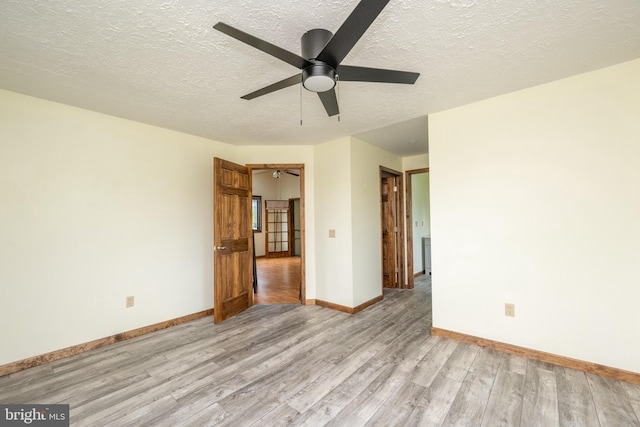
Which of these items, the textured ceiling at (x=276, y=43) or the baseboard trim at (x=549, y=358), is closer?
the textured ceiling at (x=276, y=43)

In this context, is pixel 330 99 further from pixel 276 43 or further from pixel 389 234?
pixel 389 234

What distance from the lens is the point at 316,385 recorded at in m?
2.06

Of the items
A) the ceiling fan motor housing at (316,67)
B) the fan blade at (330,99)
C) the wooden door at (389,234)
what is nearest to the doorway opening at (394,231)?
the wooden door at (389,234)

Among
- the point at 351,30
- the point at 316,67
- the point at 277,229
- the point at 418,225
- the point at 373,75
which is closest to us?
the point at 351,30

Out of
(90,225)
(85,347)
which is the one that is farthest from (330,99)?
(85,347)

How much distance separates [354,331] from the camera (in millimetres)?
3082

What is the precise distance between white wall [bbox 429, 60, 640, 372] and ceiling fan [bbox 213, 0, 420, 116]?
1.54 m

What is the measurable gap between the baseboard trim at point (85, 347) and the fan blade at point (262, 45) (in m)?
3.19

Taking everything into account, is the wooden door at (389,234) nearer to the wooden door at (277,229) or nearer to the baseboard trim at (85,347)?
the baseboard trim at (85,347)

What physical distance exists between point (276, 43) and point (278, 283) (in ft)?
14.9

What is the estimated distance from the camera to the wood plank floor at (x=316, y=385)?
1729mm

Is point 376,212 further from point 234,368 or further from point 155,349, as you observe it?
point 155,349

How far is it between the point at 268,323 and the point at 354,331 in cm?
106

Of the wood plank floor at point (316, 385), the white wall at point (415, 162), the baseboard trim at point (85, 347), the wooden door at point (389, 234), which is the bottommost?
the wood plank floor at point (316, 385)
